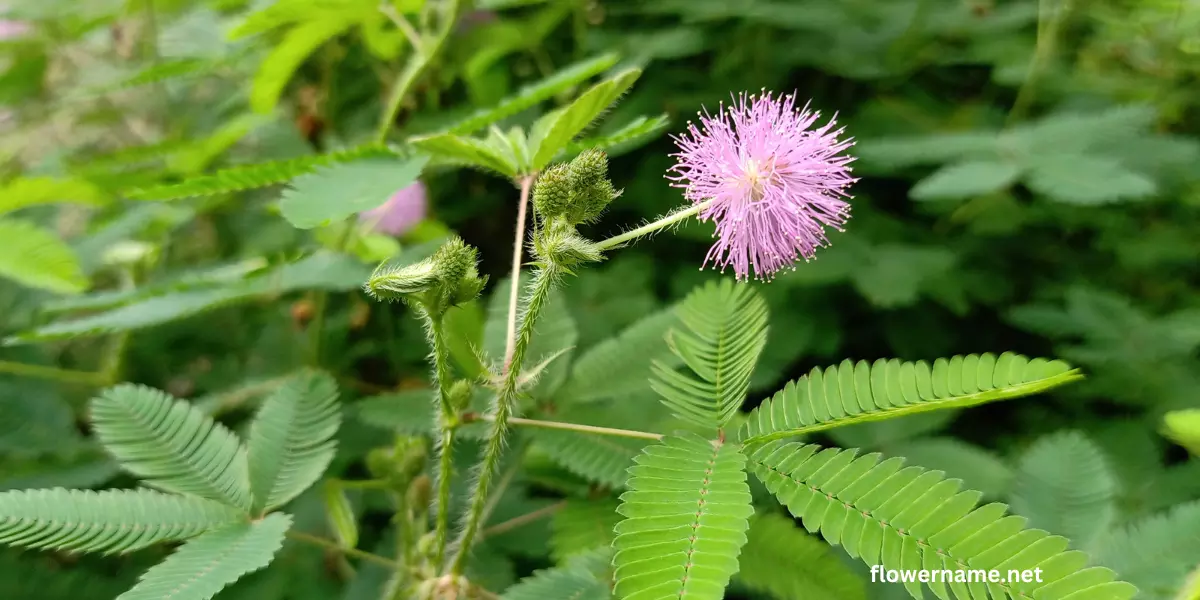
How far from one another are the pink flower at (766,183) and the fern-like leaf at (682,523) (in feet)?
0.79

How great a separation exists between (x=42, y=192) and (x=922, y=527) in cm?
158

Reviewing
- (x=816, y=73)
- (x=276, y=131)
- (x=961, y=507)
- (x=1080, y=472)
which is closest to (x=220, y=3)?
(x=276, y=131)

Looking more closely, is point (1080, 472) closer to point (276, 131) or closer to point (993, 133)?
point (993, 133)

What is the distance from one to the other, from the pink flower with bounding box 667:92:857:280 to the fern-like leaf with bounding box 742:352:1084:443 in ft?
0.51

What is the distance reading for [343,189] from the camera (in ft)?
3.24

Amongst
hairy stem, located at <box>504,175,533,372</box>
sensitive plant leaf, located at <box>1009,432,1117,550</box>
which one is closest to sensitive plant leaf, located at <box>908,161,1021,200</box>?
sensitive plant leaf, located at <box>1009,432,1117,550</box>

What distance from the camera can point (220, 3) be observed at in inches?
66.4

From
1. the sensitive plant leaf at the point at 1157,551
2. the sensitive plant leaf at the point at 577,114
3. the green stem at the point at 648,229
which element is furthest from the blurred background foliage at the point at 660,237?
the green stem at the point at 648,229

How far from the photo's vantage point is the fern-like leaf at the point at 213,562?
745 mm

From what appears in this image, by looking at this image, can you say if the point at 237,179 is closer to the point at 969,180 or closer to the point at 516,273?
the point at 516,273

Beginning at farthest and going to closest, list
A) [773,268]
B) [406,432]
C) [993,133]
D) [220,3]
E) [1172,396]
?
[993,133] → [220,3] → [1172,396] → [406,432] → [773,268]

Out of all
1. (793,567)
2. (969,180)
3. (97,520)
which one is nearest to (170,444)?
(97,520)

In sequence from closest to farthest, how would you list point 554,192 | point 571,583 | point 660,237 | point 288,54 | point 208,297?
point 554,192, point 571,583, point 208,297, point 288,54, point 660,237

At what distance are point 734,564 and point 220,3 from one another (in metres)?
1.75
